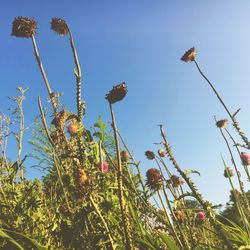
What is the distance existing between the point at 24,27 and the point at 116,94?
167 cm

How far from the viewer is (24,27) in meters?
3.04

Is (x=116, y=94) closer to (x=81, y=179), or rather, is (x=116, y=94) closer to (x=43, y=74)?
(x=81, y=179)

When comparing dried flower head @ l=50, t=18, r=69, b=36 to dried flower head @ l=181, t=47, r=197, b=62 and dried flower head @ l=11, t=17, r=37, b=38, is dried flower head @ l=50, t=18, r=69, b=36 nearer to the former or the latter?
dried flower head @ l=11, t=17, r=37, b=38

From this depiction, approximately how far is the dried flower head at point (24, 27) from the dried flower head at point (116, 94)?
5.03ft

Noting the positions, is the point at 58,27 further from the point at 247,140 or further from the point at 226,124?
the point at 226,124

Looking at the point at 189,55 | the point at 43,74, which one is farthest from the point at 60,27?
the point at 189,55

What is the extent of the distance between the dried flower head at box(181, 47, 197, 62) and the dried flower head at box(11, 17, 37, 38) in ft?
6.45

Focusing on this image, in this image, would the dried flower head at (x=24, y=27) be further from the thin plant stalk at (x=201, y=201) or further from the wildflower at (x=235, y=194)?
the wildflower at (x=235, y=194)

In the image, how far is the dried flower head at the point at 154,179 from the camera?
2406mm

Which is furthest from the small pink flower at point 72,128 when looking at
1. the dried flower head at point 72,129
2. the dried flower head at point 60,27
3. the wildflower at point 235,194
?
the wildflower at point 235,194

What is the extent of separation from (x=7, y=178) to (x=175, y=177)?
66.1 inches

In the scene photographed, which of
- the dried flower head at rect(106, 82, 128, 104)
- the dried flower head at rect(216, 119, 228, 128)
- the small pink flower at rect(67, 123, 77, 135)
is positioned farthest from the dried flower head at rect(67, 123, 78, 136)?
the dried flower head at rect(216, 119, 228, 128)

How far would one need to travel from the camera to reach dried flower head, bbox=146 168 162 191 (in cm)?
241

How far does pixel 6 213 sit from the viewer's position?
8.72 feet
